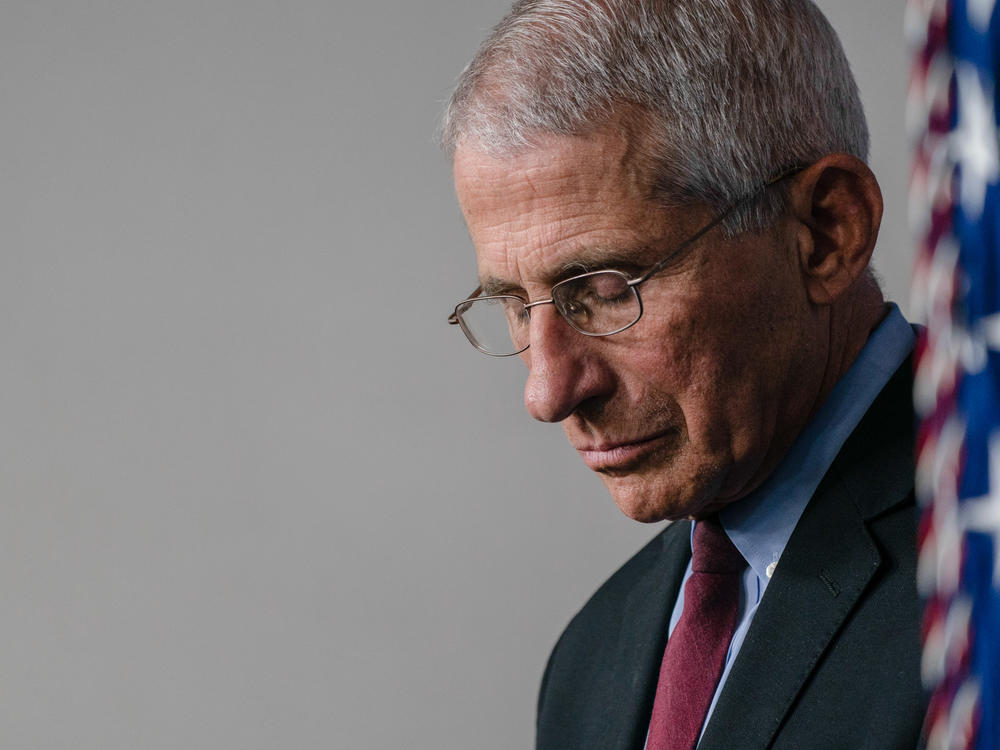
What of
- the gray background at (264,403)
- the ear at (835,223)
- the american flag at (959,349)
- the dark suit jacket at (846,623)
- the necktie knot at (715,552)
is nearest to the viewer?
the american flag at (959,349)

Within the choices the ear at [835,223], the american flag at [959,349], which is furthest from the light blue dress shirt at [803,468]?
the american flag at [959,349]

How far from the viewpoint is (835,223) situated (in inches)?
45.0

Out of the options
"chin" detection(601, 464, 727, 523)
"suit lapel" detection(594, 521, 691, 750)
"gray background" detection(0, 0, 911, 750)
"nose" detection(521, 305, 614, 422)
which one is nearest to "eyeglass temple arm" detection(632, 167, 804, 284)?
"nose" detection(521, 305, 614, 422)

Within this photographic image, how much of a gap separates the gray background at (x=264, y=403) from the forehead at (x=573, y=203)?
1.18m

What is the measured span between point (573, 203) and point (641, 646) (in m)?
0.62

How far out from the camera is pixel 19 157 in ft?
7.38

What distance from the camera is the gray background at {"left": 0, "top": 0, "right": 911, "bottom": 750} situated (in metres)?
2.21

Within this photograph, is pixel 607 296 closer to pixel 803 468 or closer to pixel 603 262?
pixel 603 262

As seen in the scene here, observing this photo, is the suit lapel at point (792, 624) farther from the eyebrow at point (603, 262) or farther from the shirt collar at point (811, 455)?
the eyebrow at point (603, 262)

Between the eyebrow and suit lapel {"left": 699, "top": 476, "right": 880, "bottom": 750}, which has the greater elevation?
the eyebrow

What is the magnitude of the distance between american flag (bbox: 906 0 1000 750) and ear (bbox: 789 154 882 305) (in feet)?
3.02

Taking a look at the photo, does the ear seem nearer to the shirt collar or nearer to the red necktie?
the shirt collar

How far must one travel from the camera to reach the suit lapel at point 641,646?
1.35 meters

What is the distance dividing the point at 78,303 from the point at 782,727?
1.73 m
